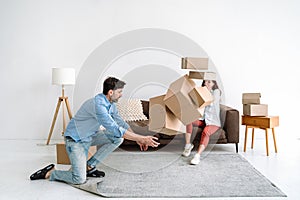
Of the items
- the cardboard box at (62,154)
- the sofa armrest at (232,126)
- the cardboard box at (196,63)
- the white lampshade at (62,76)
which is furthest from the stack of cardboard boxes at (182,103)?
the white lampshade at (62,76)

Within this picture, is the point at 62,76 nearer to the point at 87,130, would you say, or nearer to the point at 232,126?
the point at 87,130

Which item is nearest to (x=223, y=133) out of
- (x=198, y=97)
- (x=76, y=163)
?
(x=198, y=97)

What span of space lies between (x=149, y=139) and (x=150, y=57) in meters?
2.67

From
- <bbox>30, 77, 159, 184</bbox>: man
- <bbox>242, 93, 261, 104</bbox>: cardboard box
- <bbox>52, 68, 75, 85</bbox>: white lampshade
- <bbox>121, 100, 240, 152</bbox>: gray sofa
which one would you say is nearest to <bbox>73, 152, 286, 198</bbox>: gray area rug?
<bbox>30, 77, 159, 184</bbox>: man

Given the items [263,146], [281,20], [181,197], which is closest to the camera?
[181,197]

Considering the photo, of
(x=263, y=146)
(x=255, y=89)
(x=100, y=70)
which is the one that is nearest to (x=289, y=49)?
(x=255, y=89)

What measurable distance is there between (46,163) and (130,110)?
1360 millimetres

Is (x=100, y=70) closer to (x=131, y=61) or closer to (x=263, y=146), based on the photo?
(x=131, y=61)

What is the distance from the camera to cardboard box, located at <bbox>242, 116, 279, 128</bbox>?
4152 mm

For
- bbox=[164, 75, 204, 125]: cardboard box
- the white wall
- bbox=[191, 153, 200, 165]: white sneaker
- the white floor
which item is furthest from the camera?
→ the white wall

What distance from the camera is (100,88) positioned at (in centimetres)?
525

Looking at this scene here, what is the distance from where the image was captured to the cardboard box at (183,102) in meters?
3.45

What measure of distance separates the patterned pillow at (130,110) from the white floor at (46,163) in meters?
1.04

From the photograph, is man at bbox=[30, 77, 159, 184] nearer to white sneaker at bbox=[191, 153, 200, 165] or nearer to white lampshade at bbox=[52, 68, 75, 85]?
white sneaker at bbox=[191, 153, 200, 165]
